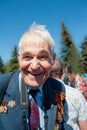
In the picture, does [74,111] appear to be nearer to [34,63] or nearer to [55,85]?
[55,85]

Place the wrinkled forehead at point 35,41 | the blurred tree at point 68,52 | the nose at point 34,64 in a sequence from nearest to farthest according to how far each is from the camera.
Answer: the nose at point 34,64 → the wrinkled forehead at point 35,41 → the blurred tree at point 68,52

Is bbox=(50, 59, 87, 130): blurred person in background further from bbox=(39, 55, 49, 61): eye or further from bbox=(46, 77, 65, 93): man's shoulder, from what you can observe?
bbox=(39, 55, 49, 61): eye

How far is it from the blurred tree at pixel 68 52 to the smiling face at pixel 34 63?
48.7 m

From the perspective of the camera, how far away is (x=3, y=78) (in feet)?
10.5

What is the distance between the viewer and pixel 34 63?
10.1ft

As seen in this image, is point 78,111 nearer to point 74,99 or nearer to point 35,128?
point 74,99

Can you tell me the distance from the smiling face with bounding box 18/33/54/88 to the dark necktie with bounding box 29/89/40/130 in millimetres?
129

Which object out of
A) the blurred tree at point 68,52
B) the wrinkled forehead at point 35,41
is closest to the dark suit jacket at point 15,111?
the wrinkled forehead at point 35,41

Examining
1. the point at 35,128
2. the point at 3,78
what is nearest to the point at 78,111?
the point at 35,128

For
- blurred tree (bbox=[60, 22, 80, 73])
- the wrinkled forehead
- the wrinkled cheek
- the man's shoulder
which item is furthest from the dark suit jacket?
blurred tree (bbox=[60, 22, 80, 73])

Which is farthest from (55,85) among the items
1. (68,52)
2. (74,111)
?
(68,52)

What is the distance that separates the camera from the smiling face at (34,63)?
309 centimetres

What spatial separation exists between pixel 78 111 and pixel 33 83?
24.9 inches

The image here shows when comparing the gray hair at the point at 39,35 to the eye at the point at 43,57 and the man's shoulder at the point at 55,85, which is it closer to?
the eye at the point at 43,57
